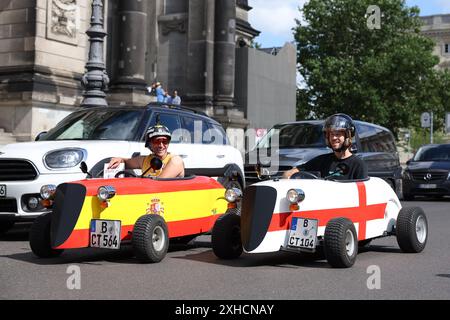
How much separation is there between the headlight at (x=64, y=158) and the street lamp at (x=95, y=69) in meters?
6.10

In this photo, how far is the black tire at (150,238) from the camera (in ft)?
26.1

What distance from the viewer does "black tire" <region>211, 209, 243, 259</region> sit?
8.39 meters

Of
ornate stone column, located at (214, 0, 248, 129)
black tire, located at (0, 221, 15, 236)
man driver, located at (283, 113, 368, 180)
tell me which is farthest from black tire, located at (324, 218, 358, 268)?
ornate stone column, located at (214, 0, 248, 129)

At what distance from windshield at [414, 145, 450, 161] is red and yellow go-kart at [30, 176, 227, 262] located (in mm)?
16287

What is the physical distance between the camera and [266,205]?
771 cm

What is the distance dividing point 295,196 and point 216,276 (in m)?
1.08

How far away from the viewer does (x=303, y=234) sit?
776 centimetres

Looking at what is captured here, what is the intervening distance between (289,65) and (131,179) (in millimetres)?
29139

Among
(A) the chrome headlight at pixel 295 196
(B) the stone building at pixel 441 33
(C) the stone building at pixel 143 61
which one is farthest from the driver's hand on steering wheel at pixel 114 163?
(B) the stone building at pixel 441 33

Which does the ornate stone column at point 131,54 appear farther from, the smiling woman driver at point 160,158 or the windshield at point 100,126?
the smiling woman driver at point 160,158

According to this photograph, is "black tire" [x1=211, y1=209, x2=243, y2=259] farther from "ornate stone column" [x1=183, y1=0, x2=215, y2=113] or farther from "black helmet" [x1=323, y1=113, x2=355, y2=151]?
"ornate stone column" [x1=183, y1=0, x2=215, y2=113]

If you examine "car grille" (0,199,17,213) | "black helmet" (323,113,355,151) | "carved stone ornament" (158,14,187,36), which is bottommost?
"car grille" (0,199,17,213)
